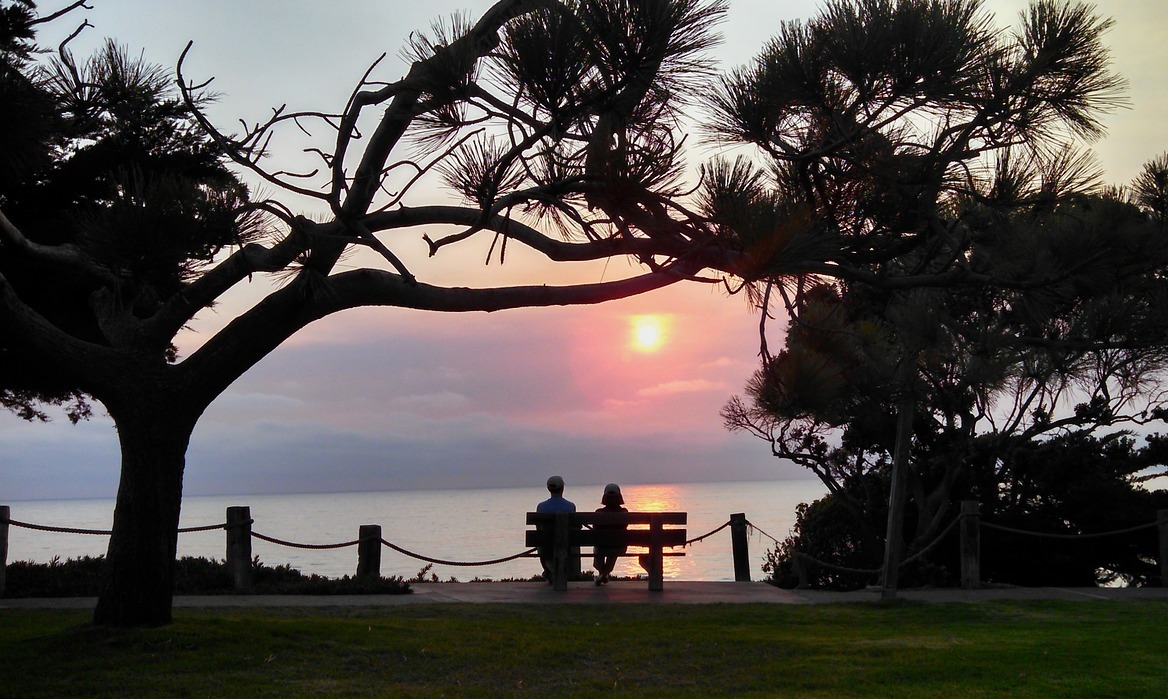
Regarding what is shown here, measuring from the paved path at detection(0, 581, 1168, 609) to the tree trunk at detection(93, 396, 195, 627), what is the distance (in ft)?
7.91

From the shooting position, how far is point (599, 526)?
496 inches

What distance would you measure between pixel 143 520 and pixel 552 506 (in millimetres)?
5982

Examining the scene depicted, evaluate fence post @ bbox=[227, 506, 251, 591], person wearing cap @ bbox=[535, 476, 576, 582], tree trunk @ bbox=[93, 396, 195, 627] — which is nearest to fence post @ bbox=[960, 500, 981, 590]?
person wearing cap @ bbox=[535, 476, 576, 582]

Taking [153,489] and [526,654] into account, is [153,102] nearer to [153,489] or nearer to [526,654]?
[153,489]

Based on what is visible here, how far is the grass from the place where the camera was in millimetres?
6785

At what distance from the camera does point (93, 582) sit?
37.9 ft

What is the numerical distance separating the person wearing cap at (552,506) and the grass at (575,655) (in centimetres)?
240

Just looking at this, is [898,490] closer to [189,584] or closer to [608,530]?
[608,530]

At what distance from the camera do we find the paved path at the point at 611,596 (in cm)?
1069

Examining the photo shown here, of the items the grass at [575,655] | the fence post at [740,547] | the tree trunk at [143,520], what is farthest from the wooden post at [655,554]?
the tree trunk at [143,520]

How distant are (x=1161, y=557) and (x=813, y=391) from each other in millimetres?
7385

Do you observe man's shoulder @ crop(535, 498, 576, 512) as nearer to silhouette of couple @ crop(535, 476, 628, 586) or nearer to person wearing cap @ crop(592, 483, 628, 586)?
silhouette of couple @ crop(535, 476, 628, 586)

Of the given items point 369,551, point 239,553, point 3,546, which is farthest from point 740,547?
point 3,546

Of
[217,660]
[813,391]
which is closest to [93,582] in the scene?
[217,660]
